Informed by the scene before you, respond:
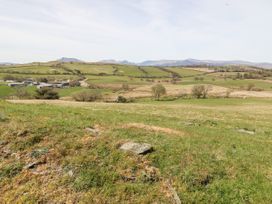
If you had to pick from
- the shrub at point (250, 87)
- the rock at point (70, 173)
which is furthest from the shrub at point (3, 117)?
the shrub at point (250, 87)

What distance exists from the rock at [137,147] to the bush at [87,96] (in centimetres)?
8346

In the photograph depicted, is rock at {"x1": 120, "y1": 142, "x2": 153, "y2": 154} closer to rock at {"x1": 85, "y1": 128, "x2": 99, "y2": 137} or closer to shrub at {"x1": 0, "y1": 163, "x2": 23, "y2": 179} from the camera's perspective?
rock at {"x1": 85, "y1": 128, "x2": 99, "y2": 137}

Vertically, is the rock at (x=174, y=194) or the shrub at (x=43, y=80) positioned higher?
the rock at (x=174, y=194)

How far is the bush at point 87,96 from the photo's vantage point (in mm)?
96750

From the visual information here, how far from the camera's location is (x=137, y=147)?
565 inches

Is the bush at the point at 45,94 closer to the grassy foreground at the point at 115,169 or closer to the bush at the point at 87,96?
the bush at the point at 87,96

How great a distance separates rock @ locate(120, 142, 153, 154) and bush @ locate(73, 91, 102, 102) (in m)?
83.5

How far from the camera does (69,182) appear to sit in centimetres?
1162

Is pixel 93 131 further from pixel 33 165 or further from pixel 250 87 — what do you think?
pixel 250 87

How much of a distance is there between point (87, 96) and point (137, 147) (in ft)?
283

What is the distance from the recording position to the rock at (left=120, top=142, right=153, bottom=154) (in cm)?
1398

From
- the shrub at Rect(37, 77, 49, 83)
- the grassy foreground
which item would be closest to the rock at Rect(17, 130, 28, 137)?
the grassy foreground

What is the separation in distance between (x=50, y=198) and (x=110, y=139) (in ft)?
16.1

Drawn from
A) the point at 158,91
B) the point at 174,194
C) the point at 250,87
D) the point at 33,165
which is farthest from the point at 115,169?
the point at 250,87
